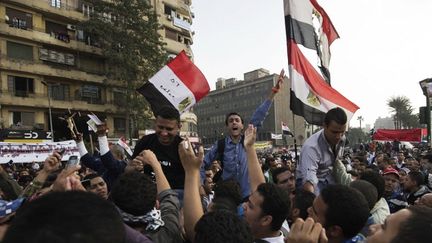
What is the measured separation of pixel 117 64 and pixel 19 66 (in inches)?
292

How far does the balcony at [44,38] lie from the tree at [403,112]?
165ft

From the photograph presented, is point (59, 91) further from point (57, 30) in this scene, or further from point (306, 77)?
point (306, 77)

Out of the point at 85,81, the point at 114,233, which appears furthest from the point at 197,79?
the point at 85,81

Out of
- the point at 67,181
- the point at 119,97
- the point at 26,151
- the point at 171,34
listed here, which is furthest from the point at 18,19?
the point at 67,181

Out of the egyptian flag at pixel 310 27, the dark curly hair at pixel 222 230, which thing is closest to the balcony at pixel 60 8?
the egyptian flag at pixel 310 27

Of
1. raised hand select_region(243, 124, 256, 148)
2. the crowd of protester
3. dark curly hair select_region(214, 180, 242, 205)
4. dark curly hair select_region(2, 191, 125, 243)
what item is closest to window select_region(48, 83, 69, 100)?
the crowd of protester

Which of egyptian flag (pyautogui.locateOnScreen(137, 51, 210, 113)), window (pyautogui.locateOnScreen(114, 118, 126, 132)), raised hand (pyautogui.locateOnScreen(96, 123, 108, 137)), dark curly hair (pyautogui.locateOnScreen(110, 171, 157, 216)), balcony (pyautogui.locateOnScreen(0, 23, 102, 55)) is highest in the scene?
balcony (pyautogui.locateOnScreen(0, 23, 102, 55))

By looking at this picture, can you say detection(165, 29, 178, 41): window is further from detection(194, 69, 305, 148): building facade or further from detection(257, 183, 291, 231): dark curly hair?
detection(257, 183, 291, 231): dark curly hair

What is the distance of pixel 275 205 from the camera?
2.76 metres

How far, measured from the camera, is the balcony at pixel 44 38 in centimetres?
3042

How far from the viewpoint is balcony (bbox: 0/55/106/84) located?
3047 cm

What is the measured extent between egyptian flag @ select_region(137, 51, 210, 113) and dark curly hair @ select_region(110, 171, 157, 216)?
12.1ft

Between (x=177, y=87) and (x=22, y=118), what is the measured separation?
29.4m

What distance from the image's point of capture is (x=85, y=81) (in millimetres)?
36000
